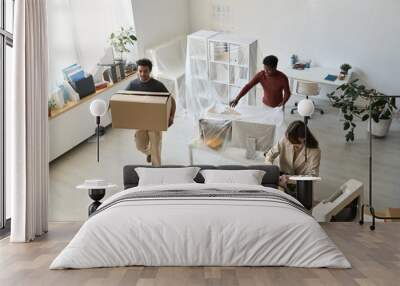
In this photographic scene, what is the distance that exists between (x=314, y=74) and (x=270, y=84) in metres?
0.49

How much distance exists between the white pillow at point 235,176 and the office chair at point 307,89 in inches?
37.6

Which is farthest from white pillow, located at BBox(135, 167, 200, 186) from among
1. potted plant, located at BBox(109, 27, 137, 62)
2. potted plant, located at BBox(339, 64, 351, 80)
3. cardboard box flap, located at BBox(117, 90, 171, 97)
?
potted plant, located at BBox(339, 64, 351, 80)

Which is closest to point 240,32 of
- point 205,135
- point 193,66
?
point 193,66

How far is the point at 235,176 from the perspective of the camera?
6.94 metres

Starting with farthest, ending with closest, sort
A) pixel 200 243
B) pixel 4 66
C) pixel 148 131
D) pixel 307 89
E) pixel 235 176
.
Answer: pixel 148 131 → pixel 307 89 → pixel 235 176 → pixel 4 66 → pixel 200 243

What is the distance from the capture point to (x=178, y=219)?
5520 millimetres

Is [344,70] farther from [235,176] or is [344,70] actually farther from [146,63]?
[146,63]

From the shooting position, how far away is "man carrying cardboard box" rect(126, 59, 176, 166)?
759 centimetres

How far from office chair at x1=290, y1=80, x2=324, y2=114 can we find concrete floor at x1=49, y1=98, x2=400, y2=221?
10cm

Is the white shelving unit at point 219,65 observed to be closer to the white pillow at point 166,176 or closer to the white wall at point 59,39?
the white pillow at point 166,176

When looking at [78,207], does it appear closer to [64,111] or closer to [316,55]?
[64,111]

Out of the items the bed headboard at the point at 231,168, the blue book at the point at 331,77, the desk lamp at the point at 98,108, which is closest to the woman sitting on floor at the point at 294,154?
the bed headboard at the point at 231,168

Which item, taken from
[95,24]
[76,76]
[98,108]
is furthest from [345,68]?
[76,76]

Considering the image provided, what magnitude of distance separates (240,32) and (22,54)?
8.06 feet
